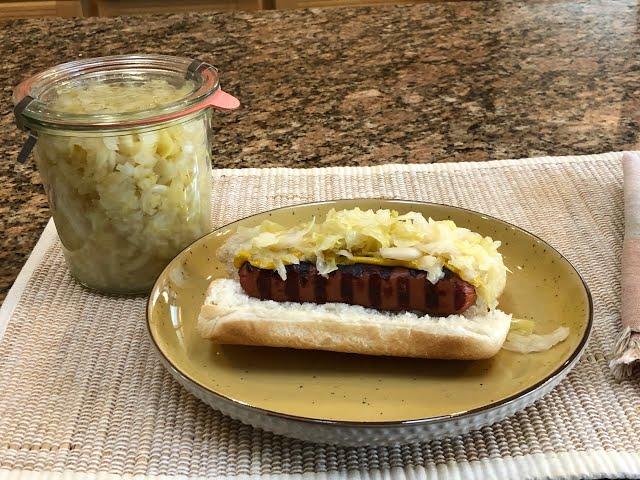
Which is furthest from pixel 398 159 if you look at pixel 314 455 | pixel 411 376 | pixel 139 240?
pixel 314 455

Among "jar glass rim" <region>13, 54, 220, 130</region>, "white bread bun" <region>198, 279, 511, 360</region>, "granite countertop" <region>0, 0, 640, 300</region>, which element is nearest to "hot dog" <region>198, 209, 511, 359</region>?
"white bread bun" <region>198, 279, 511, 360</region>

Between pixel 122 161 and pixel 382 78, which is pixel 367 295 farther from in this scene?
pixel 382 78

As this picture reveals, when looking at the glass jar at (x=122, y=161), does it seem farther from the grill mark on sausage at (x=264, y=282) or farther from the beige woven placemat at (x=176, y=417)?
the grill mark on sausage at (x=264, y=282)

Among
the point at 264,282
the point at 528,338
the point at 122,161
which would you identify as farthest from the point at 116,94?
the point at 528,338

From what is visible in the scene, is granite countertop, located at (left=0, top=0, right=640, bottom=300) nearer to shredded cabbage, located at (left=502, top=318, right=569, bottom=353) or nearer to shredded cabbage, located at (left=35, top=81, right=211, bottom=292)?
shredded cabbage, located at (left=35, top=81, right=211, bottom=292)

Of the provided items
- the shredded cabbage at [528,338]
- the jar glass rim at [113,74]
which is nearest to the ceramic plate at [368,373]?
the shredded cabbage at [528,338]

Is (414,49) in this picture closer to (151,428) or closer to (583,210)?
(583,210)
